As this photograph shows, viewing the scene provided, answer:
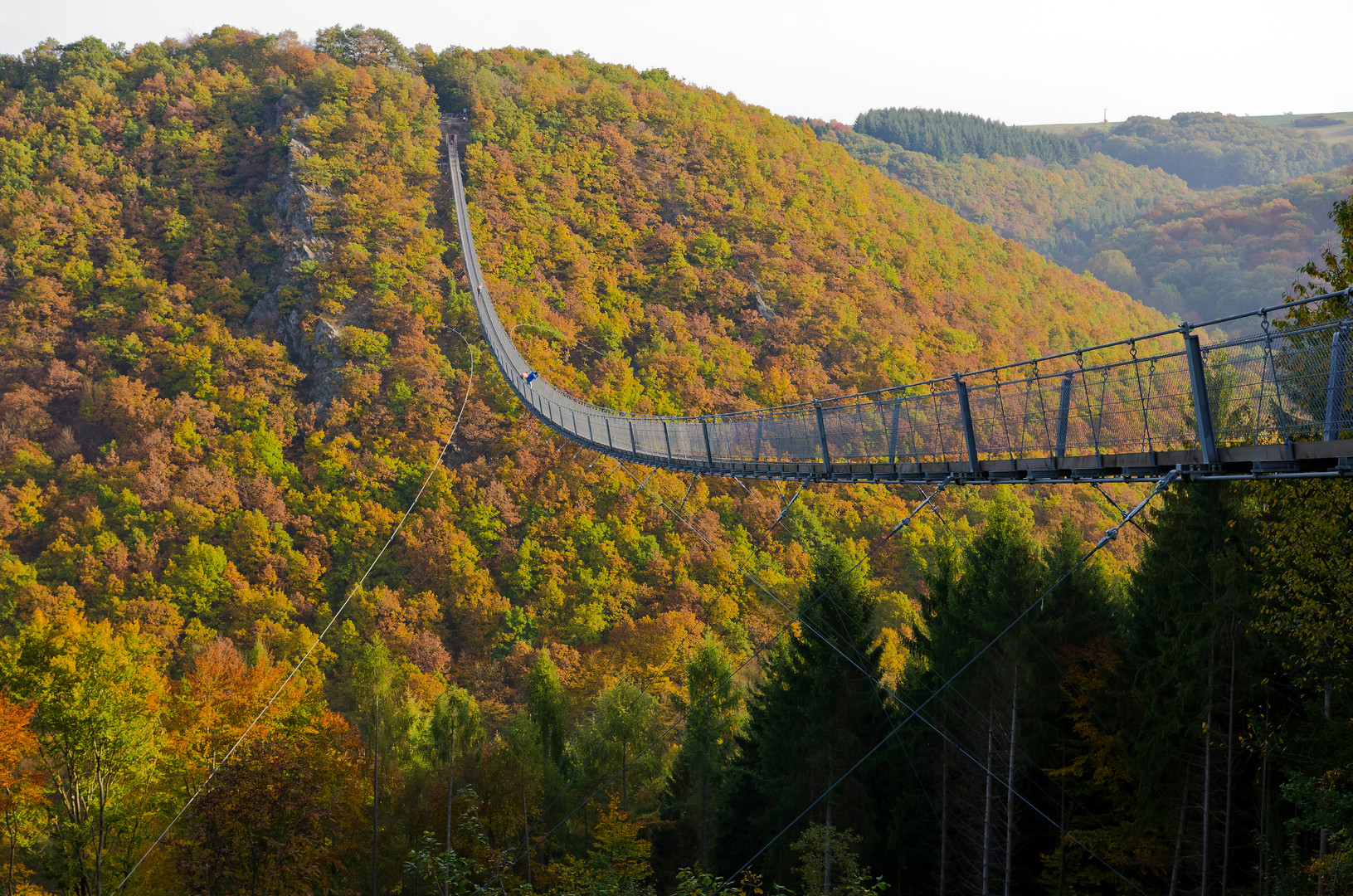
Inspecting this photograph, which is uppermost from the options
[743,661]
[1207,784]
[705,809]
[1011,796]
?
[1207,784]

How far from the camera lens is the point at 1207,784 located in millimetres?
10172

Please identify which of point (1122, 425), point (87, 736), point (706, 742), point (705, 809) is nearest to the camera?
A: point (1122, 425)

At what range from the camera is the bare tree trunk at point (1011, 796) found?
40.3 feet

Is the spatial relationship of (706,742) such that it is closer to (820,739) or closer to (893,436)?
(820,739)

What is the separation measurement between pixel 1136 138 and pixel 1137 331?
82.0 m

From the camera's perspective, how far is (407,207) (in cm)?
4988

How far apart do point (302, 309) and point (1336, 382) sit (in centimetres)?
4434

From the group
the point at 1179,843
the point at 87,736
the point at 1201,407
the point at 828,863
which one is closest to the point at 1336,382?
the point at 1201,407

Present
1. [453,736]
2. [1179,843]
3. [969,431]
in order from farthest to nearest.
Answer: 1. [453,736]
2. [1179,843]
3. [969,431]

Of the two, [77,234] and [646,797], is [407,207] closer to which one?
[77,234]

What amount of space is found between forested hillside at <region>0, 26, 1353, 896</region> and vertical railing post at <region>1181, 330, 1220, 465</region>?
1.86m

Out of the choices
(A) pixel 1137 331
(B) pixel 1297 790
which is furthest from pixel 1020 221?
(B) pixel 1297 790

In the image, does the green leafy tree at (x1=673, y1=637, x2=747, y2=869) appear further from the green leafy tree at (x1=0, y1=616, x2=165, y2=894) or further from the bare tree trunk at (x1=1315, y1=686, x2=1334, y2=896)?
the bare tree trunk at (x1=1315, y1=686, x2=1334, y2=896)

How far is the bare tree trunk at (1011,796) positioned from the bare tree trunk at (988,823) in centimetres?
22
